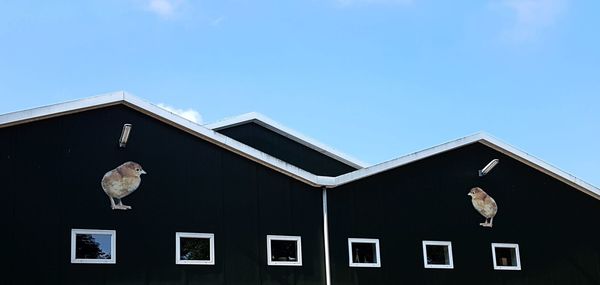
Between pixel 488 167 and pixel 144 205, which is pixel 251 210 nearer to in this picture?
pixel 144 205

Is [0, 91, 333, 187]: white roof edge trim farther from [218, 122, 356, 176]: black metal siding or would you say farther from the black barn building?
[218, 122, 356, 176]: black metal siding

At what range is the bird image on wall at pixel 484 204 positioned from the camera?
2259 centimetres

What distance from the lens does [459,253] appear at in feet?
71.8

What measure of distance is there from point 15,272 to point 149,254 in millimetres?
2854

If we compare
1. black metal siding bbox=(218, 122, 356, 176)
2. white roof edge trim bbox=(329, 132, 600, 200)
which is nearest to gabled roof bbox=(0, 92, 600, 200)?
white roof edge trim bbox=(329, 132, 600, 200)

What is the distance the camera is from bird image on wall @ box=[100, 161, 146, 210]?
17.9 m

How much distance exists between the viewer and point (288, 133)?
2520cm

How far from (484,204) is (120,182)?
10311 millimetres

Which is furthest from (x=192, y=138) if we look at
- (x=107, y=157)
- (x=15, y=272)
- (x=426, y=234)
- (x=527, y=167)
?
(x=527, y=167)

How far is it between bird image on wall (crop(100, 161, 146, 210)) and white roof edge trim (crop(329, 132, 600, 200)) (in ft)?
16.7

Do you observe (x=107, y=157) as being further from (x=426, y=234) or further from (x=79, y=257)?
(x=426, y=234)

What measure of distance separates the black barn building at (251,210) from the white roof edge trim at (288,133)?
0.24 feet

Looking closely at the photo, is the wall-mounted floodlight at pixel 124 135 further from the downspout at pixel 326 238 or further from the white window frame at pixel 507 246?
the white window frame at pixel 507 246

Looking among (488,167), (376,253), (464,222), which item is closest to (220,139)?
(376,253)
